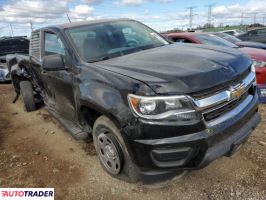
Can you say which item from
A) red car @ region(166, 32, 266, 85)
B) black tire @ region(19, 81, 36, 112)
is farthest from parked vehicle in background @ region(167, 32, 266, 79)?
black tire @ region(19, 81, 36, 112)

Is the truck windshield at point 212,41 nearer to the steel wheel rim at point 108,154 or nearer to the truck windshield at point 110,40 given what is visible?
the truck windshield at point 110,40

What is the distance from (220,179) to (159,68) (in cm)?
150

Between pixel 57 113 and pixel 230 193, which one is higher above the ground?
pixel 57 113

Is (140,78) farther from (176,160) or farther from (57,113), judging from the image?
(57,113)

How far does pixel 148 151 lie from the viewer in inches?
107

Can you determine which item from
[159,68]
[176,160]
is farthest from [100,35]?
[176,160]

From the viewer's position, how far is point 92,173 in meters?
3.85

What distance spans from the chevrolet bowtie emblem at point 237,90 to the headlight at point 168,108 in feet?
1.73

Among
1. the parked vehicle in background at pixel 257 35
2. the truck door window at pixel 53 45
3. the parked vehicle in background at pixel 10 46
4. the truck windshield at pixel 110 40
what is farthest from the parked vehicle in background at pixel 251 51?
the parked vehicle in background at pixel 257 35

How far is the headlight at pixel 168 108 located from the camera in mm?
2633

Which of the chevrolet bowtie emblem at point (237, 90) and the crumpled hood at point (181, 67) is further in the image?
the chevrolet bowtie emblem at point (237, 90)

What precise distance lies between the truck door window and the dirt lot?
4.77 feet

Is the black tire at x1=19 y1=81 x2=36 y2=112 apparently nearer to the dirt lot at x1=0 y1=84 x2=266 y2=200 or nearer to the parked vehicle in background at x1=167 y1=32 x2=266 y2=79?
the dirt lot at x1=0 y1=84 x2=266 y2=200

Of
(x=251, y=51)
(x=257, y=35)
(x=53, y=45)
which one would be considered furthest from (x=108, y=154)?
(x=257, y=35)
